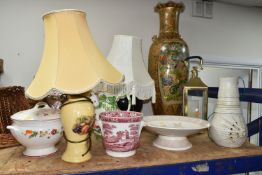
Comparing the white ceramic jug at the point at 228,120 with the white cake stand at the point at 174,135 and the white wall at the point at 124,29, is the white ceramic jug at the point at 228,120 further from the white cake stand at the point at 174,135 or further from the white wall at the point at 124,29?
the white wall at the point at 124,29

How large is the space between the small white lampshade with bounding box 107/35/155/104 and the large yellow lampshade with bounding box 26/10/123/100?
298mm

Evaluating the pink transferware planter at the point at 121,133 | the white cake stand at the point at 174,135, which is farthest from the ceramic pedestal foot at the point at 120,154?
the white cake stand at the point at 174,135

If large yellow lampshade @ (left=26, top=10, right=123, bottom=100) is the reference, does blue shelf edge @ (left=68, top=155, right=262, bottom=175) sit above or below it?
below

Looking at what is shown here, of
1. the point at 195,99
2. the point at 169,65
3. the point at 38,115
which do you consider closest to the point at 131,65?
the point at 169,65

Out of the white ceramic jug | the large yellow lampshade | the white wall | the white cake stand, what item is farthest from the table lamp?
the white wall

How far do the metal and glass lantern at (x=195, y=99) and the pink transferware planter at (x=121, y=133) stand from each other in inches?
15.2

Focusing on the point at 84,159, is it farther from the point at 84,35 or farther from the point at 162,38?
the point at 162,38

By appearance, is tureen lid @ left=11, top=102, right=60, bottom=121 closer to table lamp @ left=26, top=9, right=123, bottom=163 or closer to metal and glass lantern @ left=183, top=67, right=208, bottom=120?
table lamp @ left=26, top=9, right=123, bottom=163

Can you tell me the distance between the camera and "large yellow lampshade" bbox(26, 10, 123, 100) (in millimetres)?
615

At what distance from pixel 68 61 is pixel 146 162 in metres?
0.36

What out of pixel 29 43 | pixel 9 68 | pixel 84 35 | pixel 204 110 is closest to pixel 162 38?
pixel 204 110

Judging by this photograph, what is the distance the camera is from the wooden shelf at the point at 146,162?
2.04 ft

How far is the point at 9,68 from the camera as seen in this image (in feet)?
3.66

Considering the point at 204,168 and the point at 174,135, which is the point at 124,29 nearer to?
the point at 174,135
